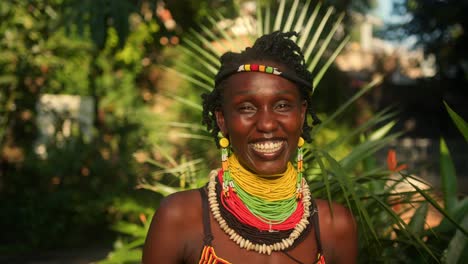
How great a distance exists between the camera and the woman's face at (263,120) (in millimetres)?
2084

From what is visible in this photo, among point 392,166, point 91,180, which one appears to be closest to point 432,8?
point 91,180

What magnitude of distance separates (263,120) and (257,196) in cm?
30

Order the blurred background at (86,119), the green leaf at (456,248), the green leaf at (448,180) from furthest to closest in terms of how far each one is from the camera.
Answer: the blurred background at (86,119), the green leaf at (448,180), the green leaf at (456,248)

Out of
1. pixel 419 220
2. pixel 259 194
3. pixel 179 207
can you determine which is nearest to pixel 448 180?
pixel 419 220

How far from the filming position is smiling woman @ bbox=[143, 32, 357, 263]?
2.08 metres

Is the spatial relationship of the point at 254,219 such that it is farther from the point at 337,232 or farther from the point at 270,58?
the point at 270,58

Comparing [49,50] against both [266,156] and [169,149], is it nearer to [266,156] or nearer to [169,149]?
[169,149]

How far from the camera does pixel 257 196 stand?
2.17 m

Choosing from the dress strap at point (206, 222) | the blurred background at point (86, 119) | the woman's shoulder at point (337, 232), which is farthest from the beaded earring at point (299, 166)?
the blurred background at point (86, 119)

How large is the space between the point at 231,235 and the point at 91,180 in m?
6.01

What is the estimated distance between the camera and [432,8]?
41.8 feet

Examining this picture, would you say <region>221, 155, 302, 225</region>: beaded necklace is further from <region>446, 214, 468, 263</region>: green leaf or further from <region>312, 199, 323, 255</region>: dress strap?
<region>446, 214, 468, 263</region>: green leaf

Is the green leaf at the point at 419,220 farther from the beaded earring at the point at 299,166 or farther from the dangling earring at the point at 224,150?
the dangling earring at the point at 224,150

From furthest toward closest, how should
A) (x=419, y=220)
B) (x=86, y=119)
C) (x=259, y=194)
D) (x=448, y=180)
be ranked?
1. (x=86, y=119)
2. (x=448, y=180)
3. (x=419, y=220)
4. (x=259, y=194)
